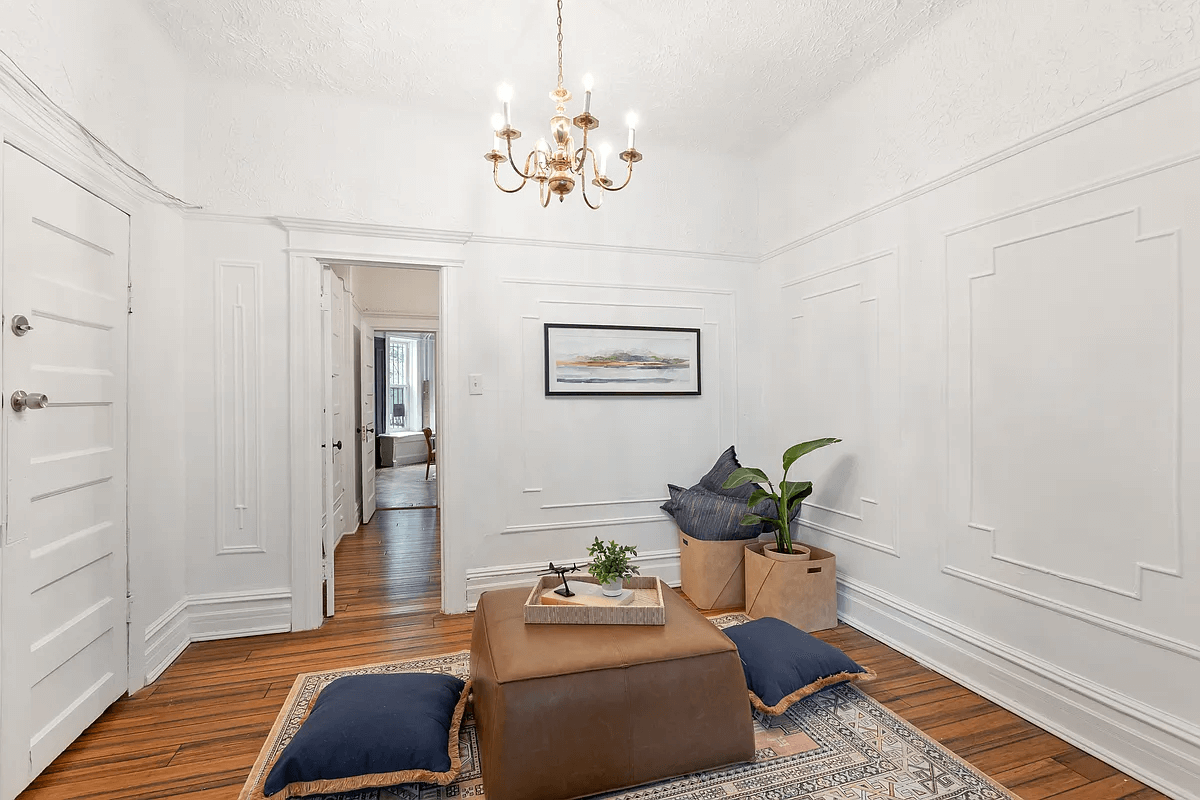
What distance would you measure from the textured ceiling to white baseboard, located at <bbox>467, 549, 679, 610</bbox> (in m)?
2.75

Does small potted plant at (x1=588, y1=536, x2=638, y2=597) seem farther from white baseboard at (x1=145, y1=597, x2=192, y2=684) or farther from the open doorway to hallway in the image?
the open doorway to hallway

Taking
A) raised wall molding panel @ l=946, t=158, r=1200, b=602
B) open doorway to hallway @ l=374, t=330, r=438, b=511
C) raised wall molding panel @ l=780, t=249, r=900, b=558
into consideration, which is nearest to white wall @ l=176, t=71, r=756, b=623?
raised wall molding panel @ l=780, t=249, r=900, b=558

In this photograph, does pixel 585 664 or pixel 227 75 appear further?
pixel 227 75

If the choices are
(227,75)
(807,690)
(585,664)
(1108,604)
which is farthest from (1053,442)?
(227,75)

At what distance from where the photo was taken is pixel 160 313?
2.84 meters

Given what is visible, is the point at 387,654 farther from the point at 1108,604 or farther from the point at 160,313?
the point at 1108,604

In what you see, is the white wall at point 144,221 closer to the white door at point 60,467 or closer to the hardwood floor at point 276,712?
the white door at point 60,467

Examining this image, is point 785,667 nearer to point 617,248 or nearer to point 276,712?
point 276,712

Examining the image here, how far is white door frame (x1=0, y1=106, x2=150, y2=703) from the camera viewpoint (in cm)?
184

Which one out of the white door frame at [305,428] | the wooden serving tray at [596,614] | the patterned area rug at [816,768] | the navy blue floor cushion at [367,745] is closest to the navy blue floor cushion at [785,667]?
the patterned area rug at [816,768]

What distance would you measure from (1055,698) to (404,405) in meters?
11.9

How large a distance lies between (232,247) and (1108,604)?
4.22m

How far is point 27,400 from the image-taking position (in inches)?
73.9

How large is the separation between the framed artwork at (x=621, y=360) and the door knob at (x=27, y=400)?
7.62 feet
